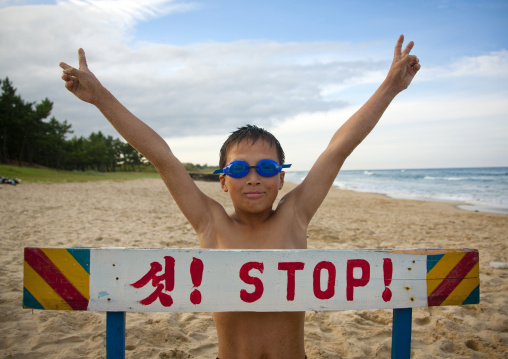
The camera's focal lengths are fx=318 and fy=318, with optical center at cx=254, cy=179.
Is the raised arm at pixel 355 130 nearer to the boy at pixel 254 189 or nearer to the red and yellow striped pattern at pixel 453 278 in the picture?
the boy at pixel 254 189

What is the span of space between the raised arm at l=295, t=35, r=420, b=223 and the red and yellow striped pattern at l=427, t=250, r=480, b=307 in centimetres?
71

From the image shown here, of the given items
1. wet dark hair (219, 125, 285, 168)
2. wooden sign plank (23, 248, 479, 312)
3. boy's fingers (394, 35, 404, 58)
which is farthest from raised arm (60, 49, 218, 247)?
boy's fingers (394, 35, 404, 58)

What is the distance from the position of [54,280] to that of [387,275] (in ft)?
4.73

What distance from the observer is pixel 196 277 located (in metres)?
1.38

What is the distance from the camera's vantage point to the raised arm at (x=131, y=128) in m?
1.69

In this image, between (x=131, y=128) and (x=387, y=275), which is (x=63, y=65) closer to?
(x=131, y=128)

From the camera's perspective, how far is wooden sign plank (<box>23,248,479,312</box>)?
134 cm

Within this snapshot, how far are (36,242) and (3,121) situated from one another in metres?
45.7

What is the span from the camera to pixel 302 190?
193cm

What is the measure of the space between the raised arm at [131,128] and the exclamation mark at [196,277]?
525mm

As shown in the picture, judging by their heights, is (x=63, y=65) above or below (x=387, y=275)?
above

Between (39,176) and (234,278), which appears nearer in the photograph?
(234,278)

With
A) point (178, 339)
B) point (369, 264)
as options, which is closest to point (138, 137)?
point (369, 264)

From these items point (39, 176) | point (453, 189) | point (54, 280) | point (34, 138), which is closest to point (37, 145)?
point (34, 138)
